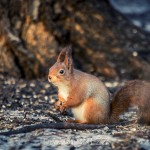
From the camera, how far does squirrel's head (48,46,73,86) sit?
5.34m

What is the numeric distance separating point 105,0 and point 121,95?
543cm

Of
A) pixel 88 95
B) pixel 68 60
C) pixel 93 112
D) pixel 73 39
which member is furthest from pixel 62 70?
pixel 73 39

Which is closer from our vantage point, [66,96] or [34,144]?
[34,144]

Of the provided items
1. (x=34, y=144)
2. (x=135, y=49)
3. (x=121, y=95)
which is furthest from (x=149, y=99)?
(x=135, y=49)

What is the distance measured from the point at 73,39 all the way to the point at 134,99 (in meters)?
5.10

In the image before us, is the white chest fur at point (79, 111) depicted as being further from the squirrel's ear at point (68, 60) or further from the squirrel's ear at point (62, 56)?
the squirrel's ear at point (62, 56)

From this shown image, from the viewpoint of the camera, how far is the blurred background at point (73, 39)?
9.72m

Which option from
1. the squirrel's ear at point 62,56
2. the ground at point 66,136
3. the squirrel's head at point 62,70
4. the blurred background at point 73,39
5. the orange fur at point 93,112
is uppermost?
the blurred background at point 73,39

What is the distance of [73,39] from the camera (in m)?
10.4

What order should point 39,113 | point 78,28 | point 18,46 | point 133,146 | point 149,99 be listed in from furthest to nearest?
point 78,28 < point 18,46 < point 39,113 < point 149,99 < point 133,146

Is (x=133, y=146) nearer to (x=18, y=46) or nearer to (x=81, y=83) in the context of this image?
(x=81, y=83)

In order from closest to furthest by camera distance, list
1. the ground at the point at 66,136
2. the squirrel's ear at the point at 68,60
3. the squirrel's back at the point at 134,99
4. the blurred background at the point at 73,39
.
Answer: the ground at the point at 66,136 → the squirrel's back at the point at 134,99 → the squirrel's ear at the point at 68,60 → the blurred background at the point at 73,39

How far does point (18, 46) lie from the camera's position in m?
9.69

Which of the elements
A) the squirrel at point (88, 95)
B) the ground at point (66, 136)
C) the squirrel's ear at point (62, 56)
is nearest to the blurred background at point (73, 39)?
the ground at point (66, 136)
